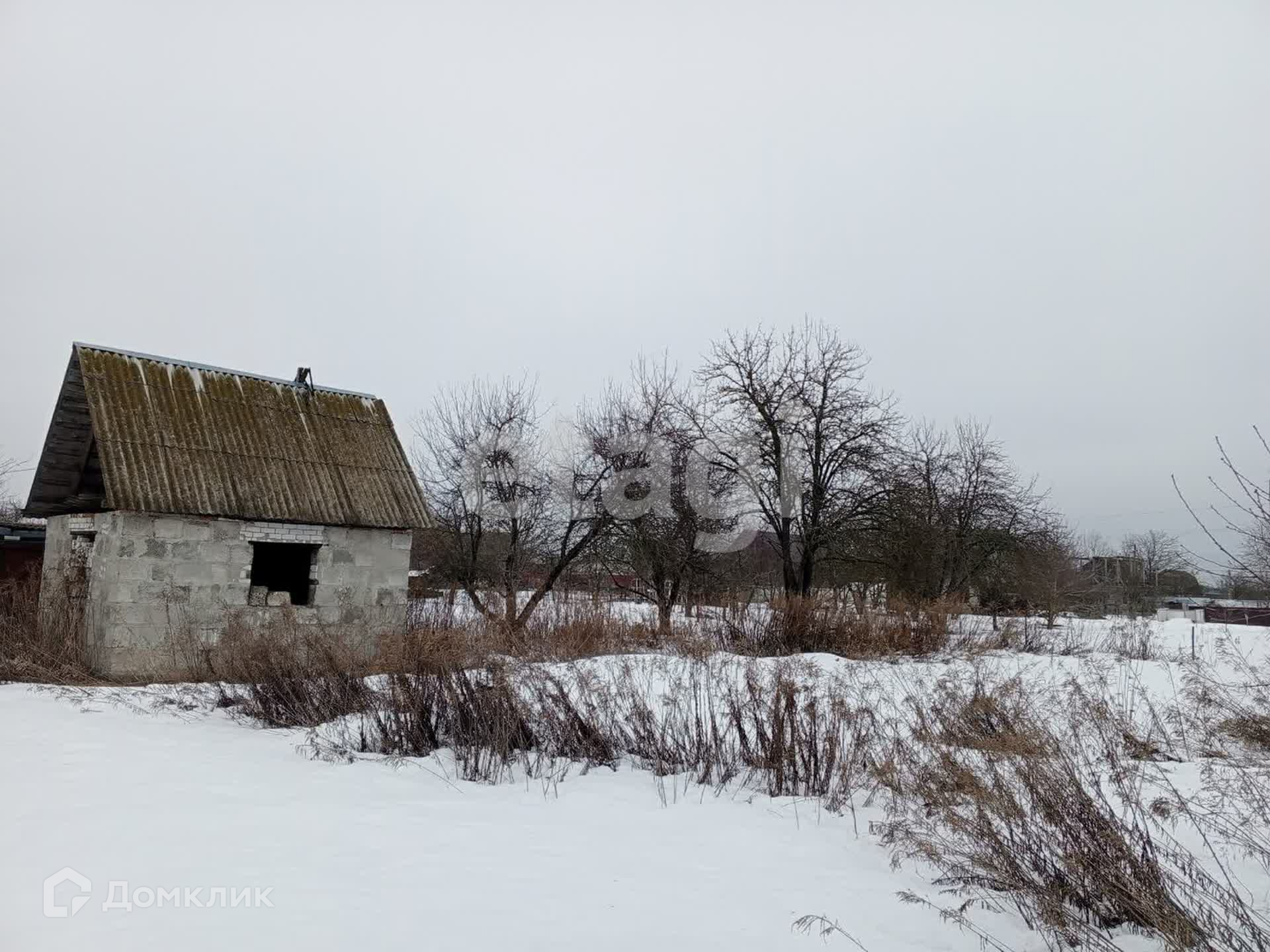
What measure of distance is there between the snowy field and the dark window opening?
9.19 metres

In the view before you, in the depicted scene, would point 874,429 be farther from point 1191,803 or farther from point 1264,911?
point 1264,911

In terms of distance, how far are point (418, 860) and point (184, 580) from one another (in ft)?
29.6

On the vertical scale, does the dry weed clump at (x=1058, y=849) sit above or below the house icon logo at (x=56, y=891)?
above

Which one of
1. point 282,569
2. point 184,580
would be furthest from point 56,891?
point 282,569

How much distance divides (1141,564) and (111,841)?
129 feet

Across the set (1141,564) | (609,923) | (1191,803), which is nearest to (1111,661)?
(1191,803)

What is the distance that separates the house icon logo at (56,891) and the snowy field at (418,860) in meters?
0.02

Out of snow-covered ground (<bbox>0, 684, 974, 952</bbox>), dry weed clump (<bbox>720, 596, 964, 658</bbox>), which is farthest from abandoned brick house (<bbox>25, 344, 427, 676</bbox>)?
dry weed clump (<bbox>720, 596, 964, 658</bbox>)

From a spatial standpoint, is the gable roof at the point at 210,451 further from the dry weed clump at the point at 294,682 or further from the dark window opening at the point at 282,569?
the dry weed clump at the point at 294,682

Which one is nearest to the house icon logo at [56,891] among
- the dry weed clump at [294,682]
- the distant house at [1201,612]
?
the dry weed clump at [294,682]

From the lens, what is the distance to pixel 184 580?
11.5 m

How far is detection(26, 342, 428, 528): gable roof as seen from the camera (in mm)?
11641

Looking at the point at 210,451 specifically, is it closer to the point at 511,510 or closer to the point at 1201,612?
the point at 511,510

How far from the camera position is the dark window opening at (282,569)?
15.6 meters
